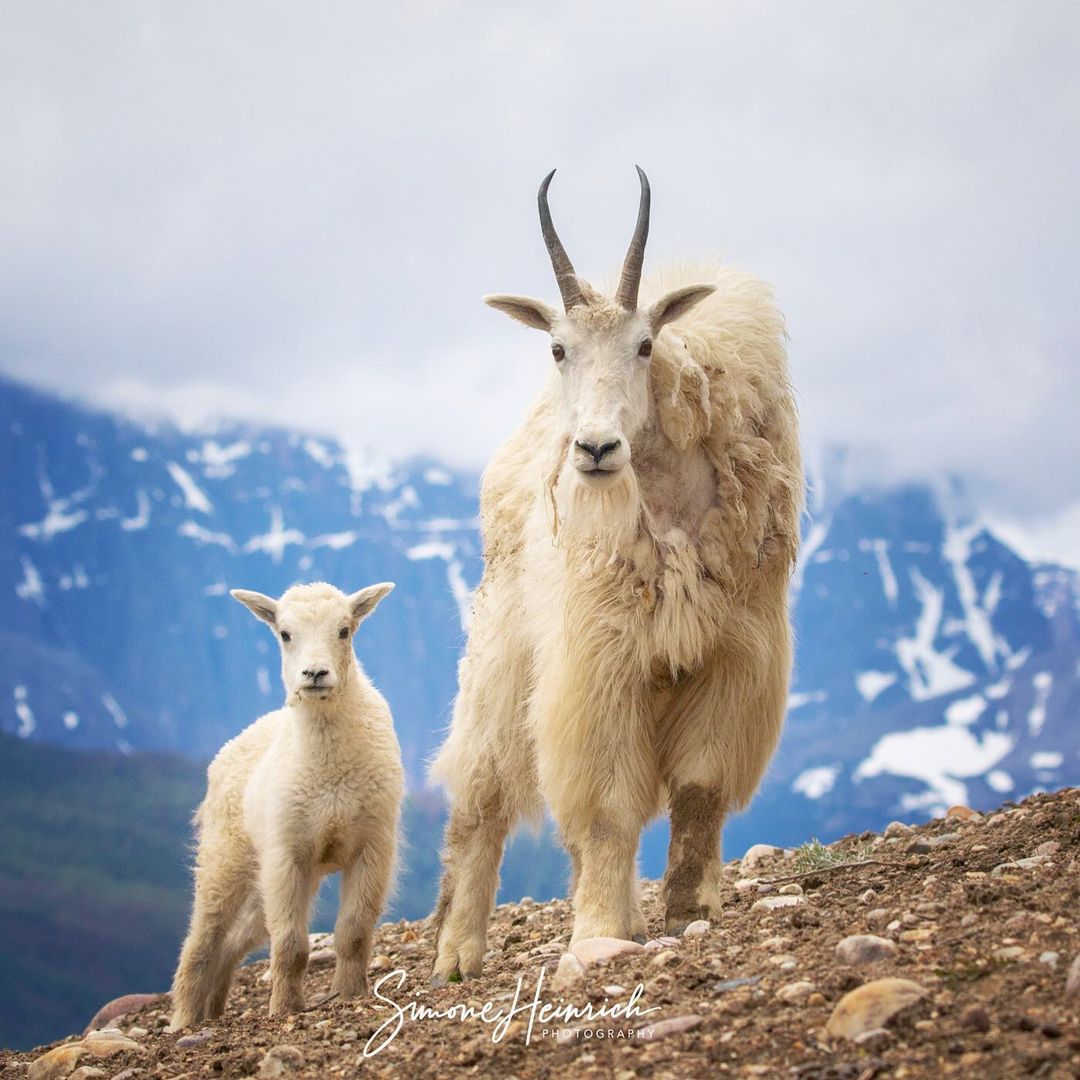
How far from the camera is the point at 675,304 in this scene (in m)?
6.61

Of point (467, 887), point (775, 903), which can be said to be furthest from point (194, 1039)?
A: point (775, 903)

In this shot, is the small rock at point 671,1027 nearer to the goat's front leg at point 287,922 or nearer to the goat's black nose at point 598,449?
the goat's black nose at point 598,449

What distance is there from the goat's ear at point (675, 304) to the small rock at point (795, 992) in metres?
3.20

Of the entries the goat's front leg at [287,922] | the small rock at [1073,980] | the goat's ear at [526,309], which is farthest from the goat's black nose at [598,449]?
the goat's front leg at [287,922]

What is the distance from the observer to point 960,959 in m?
4.33

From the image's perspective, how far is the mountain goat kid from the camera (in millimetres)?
7578

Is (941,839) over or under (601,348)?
under

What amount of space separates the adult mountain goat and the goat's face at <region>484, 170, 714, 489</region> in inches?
0.4

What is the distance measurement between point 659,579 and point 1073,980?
296 cm

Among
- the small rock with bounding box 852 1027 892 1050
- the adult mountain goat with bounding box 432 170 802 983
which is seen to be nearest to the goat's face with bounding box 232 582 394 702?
the adult mountain goat with bounding box 432 170 802 983

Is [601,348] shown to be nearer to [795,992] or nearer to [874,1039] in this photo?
[795,992]

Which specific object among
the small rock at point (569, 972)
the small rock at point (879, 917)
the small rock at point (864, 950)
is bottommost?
the small rock at point (864, 950)

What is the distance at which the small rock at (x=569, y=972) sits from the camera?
213 inches

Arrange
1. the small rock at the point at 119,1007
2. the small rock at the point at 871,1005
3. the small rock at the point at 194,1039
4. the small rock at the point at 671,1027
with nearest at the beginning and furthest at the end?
the small rock at the point at 871,1005 < the small rock at the point at 671,1027 < the small rock at the point at 194,1039 < the small rock at the point at 119,1007
